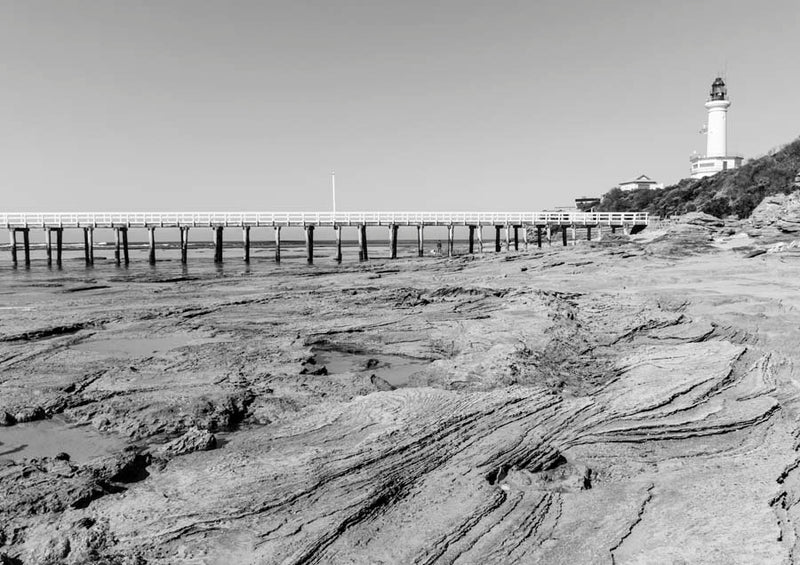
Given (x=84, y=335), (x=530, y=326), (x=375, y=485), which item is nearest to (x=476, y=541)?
(x=375, y=485)

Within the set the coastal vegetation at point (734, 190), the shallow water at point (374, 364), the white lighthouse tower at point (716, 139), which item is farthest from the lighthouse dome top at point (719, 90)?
the shallow water at point (374, 364)

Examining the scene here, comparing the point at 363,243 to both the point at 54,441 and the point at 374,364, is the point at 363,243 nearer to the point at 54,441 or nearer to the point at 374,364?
the point at 374,364

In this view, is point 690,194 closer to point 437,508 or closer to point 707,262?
point 707,262

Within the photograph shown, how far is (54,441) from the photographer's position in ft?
23.3

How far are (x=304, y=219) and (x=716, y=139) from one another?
65935 millimetres

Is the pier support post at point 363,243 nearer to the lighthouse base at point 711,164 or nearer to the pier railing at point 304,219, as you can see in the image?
the pier railing at point 304,219

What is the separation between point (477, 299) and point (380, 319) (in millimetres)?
3595

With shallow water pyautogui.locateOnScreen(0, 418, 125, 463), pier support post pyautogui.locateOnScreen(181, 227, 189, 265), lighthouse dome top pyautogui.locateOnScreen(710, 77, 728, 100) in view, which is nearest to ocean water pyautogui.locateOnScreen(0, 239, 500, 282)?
pier support post pyautogui.locateOnScreen(181, 227, 189, 265)

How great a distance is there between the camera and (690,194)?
64062mm

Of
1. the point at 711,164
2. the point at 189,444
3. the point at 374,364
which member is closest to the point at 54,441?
the point at 189,444

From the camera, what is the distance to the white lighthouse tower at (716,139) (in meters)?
78.4

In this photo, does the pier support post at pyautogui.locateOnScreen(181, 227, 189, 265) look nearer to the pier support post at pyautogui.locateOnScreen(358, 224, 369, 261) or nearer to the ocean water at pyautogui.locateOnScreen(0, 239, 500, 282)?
the ocean water at pyautogui.locateOnScreen(0, 239, 500, 282)

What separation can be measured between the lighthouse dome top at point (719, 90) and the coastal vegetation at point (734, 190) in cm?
1752

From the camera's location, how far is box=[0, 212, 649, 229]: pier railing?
4369cm
